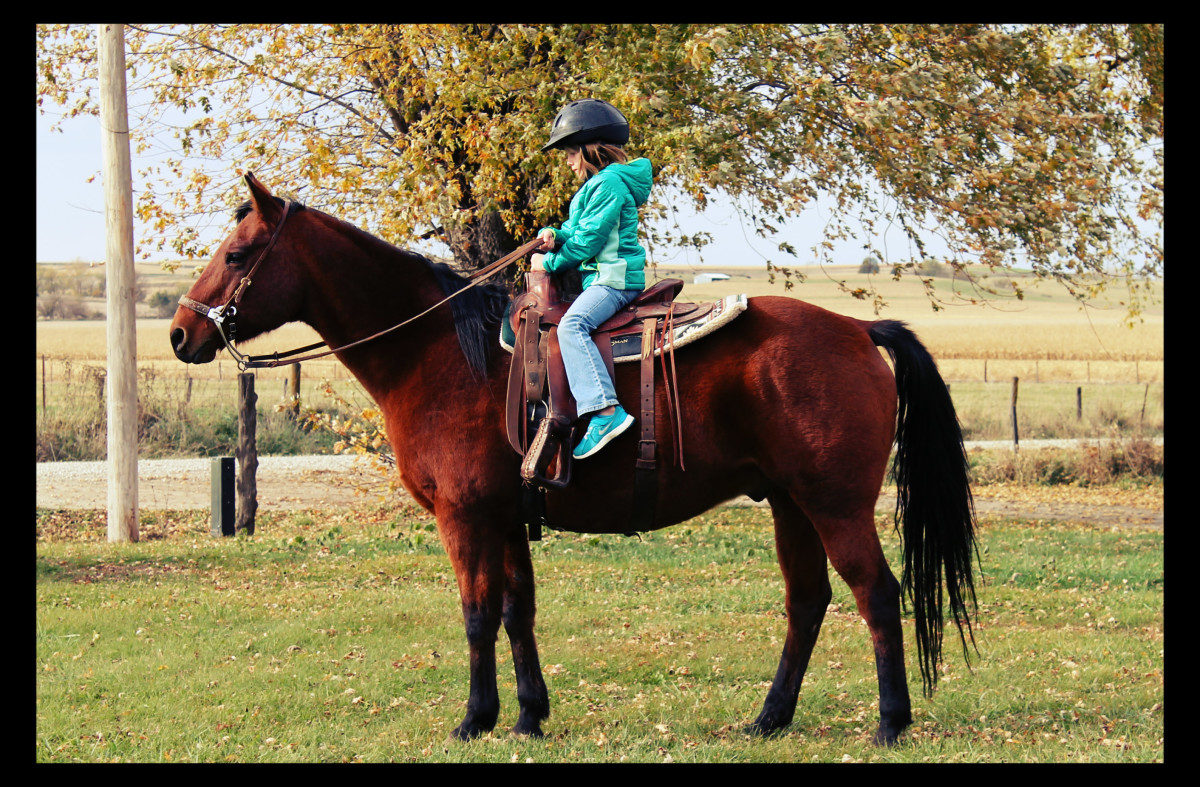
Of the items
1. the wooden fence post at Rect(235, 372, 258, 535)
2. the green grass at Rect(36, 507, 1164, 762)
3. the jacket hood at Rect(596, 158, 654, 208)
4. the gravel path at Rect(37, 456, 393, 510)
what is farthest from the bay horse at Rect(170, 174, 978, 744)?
the gravel path at Rect(37, 456, 393, 510)

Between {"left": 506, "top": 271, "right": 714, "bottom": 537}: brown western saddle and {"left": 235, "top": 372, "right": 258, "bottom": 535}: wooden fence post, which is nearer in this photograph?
{"left": 506, "top": 271, "right": 714, "bottom": 537}: brown western saddle

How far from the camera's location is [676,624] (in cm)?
842

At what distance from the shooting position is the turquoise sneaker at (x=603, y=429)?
5.20 metres

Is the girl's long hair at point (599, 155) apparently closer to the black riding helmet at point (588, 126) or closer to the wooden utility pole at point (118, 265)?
the black riding helmet at point (588, 126)

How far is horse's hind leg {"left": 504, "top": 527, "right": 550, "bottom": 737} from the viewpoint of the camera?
A: 18.4 ft

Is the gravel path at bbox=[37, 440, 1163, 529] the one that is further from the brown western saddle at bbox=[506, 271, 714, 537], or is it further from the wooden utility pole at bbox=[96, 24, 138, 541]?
the brown western saddle at bbox=[506, 271, 714, 537]

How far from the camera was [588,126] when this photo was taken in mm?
5379

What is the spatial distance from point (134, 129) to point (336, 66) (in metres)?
3.04

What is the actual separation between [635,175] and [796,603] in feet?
8.36

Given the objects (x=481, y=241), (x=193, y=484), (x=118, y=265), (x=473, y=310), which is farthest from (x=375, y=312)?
(x=193, y=484)

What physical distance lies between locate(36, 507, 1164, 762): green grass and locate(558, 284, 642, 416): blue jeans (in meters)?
1.82

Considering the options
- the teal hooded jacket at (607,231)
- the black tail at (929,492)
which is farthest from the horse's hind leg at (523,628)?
the black tail at (929,492)
